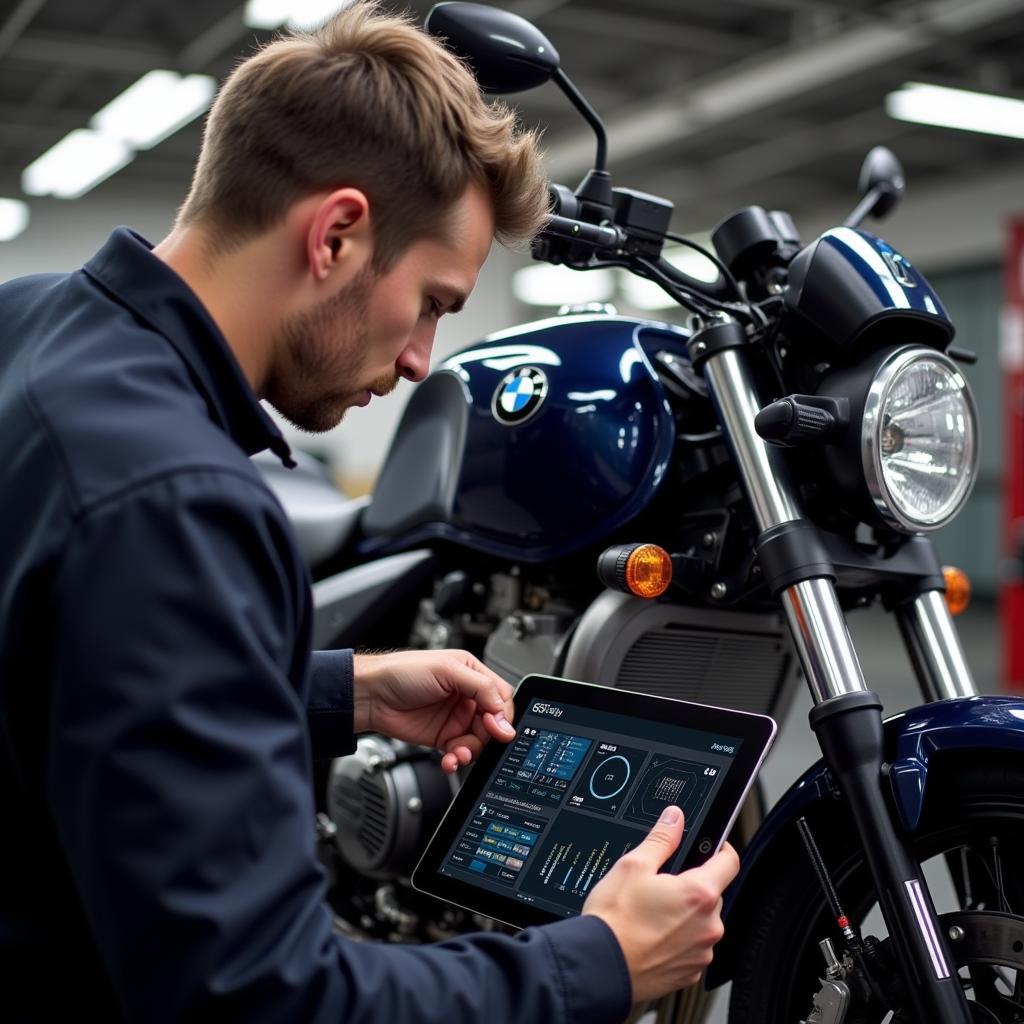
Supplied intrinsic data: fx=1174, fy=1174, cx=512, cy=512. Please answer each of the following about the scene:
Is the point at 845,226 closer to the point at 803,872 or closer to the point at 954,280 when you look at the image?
the point at 803,872

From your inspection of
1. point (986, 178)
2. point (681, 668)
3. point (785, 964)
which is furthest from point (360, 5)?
point (986, 178)

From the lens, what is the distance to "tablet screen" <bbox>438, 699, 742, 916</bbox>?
1.04 meters

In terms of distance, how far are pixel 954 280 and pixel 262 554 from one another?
978 cm

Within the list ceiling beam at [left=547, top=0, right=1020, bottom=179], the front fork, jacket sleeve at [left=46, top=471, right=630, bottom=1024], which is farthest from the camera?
ceiling beam at [left=547, top=0, right=1020, bottom=179]

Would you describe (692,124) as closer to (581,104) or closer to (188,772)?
(581,104)

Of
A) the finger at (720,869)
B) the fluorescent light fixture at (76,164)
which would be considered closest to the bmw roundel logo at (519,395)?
the finger at (720,869)

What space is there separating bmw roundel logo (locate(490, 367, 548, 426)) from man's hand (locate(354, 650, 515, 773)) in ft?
1.40

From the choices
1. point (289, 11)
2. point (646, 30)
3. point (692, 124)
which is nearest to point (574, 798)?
point (289, 11)

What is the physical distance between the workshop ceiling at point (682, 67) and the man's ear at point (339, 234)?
4.25 metres

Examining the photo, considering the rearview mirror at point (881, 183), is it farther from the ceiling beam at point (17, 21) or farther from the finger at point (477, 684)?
the ceiling beam at point (17, 21)

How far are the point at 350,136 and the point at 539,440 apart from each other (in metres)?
0.70

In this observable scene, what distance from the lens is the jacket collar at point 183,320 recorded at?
31.2 inches

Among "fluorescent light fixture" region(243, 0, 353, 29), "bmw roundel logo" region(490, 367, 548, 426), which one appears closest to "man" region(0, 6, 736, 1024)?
"bmw roundel logo" region(490, 367, 548, 426)

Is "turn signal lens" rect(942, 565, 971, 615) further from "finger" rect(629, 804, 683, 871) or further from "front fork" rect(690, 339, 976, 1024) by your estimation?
"finger" rect(629, 804, 683, 871)
